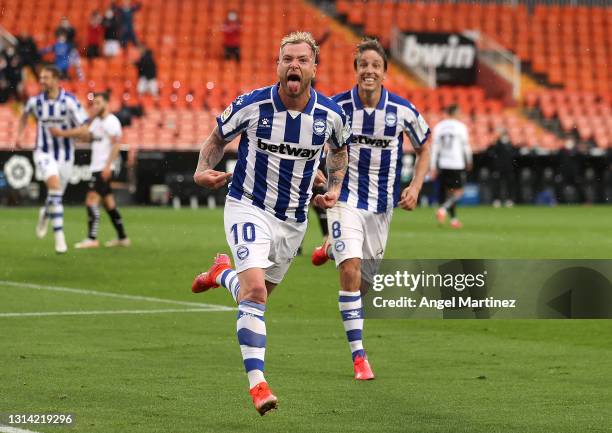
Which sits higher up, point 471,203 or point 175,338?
point 175,338

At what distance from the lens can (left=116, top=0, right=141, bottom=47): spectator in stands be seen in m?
34.6

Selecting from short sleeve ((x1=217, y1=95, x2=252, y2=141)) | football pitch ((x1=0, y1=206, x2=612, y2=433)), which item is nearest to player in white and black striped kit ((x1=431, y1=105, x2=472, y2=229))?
football pitch ((x1=0, y1=206, x2=612, y2=433))

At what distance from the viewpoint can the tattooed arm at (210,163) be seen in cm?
728

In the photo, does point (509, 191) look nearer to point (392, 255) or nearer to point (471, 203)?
point (471, 203)

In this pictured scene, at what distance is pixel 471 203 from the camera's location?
34188mm

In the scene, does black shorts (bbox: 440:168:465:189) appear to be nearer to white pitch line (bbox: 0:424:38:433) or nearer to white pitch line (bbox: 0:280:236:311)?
white pitch line (bbox: 0:280:236:311)

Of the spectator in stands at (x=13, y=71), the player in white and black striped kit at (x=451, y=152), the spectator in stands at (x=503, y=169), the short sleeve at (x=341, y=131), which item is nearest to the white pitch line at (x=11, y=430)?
the short sleeve at (x=341, y=131)

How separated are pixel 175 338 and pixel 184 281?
14.7 ft

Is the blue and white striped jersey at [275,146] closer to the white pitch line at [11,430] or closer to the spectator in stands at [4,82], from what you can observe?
the white pitch line at [11,430]

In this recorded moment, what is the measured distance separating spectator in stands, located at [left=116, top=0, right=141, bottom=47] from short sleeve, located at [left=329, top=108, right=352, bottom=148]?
89.5ft

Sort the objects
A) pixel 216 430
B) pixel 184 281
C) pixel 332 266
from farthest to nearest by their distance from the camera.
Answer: pixel 332 266, pixel 184 281, pixel 216 430

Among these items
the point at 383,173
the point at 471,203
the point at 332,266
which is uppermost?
the point at 383,173

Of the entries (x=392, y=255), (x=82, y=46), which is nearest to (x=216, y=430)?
(x=392, y=255)

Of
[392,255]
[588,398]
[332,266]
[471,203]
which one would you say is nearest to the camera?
[588,398]
